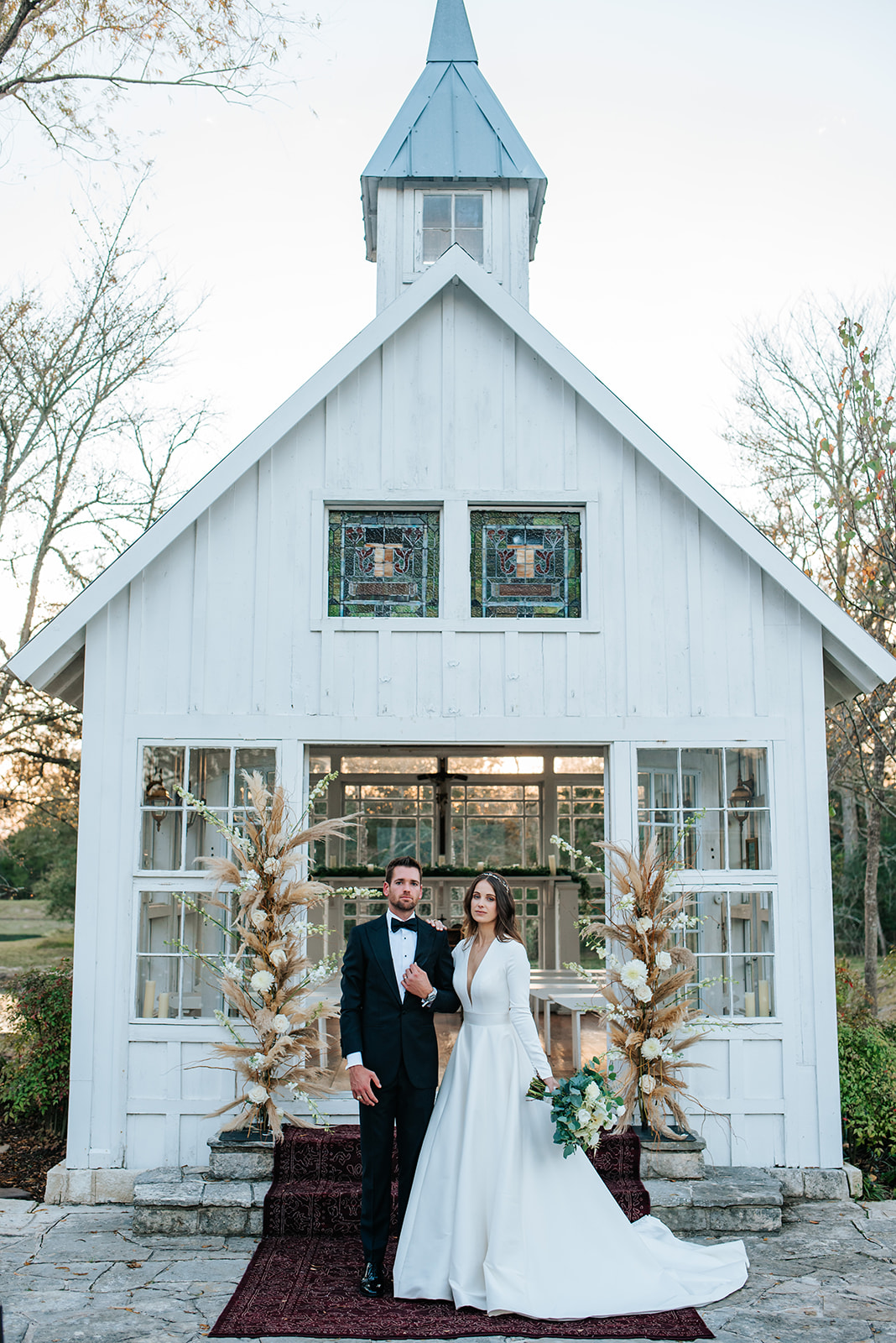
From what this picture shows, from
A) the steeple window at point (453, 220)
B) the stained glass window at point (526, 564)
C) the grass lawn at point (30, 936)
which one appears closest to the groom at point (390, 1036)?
the stained glass window at point (526, 564)

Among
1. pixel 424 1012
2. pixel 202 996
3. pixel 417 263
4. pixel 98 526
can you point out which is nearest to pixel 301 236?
pixel 417 263

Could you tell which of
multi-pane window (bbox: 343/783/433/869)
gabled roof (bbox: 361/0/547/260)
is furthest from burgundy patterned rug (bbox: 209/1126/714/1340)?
gabled roof (bbox: 361/0/547/260)

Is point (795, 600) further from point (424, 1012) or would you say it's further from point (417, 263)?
point (417, 263)

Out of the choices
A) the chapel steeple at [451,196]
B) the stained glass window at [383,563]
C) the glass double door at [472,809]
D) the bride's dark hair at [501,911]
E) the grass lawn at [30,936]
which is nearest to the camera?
the bride's dark hair at [501,911]

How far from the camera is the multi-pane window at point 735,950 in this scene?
22.8ft

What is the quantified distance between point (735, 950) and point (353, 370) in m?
4.60

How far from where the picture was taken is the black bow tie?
16.6 ft

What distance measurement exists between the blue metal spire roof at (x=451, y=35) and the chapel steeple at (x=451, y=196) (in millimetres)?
1391

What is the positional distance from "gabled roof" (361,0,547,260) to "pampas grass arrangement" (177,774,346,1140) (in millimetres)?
6333

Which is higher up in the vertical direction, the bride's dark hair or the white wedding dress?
the bride's dark hair

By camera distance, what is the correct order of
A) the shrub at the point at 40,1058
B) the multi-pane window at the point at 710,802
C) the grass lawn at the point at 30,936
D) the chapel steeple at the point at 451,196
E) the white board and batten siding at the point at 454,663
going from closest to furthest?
the white board and batten siding at the point at 454,663 → the multi-pane window at the point at 710,802 → the shrub at the point at 40,1058 → the chapel steeple at the point at 451,196 → the grass lawn at the point at 30,936

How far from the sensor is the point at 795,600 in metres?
7.14

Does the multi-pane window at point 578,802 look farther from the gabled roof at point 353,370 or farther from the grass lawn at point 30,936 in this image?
the grass lawn at point 30,936

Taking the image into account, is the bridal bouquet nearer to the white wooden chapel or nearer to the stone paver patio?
the stone paver patio
